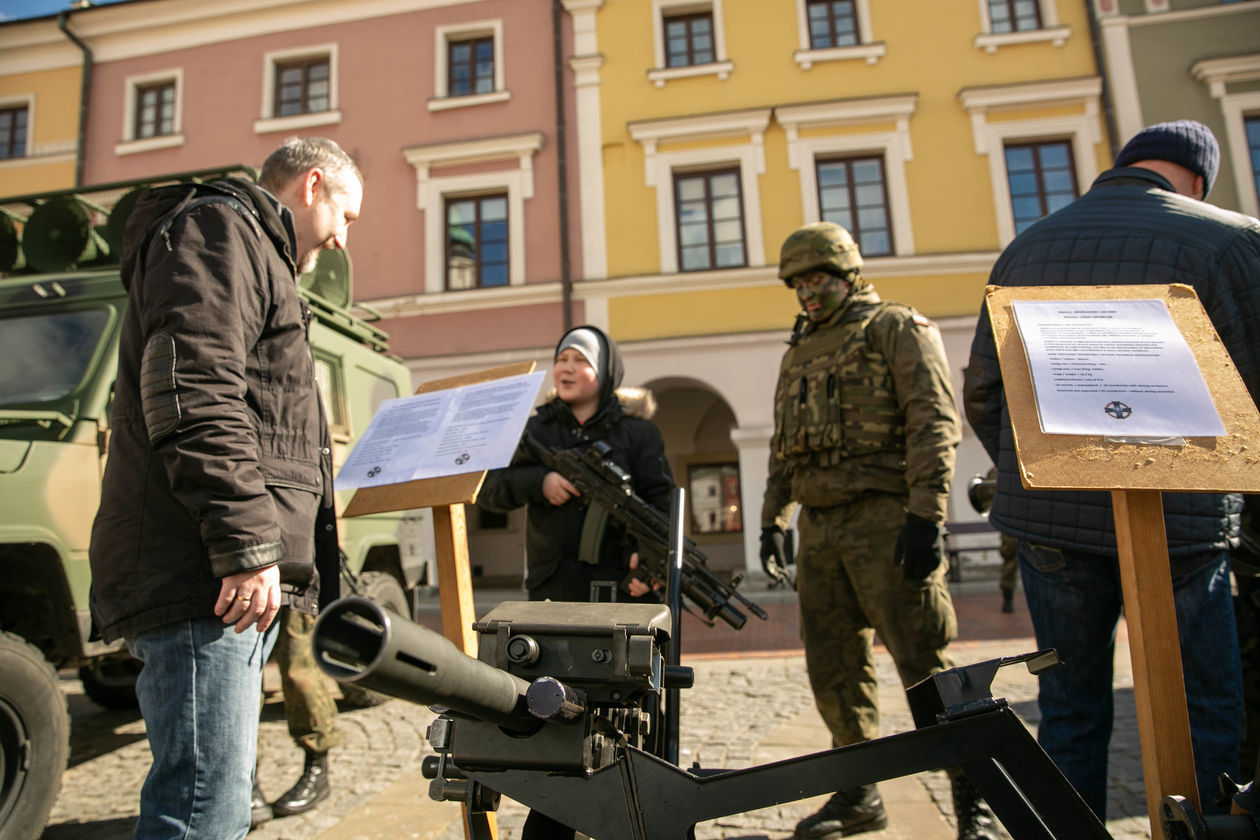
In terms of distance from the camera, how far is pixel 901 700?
427 cm

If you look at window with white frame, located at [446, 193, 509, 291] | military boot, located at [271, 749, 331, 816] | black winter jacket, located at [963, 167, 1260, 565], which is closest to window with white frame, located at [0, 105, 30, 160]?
window with white frame, located at [446, 193, 509, 291]

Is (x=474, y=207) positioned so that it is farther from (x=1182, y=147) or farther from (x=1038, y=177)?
(x=1182, y=147)

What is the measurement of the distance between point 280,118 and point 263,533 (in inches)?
539

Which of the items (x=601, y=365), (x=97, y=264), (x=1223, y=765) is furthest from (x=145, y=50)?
(x=1223, y=765)

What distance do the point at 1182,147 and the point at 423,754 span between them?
367cm

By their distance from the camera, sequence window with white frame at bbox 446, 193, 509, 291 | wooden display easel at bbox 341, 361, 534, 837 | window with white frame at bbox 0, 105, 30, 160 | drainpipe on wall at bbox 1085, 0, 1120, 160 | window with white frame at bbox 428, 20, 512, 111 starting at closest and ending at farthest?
1. wooden display easel at bbox 341, 361, 534, 837
2. drainpipe on wall at bbox 1085, 0, 1120, 160
3. window with white frame at bbox 446, 193, 509, 291
4. window with white frame at bbox 428, 20, 512, 111
5. window with white frame at bbox 0, 105, 30, 160

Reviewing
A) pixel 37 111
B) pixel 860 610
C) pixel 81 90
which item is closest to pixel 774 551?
pixel 860 610

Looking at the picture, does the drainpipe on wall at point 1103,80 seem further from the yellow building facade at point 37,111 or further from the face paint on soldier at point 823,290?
the yellow building facade at point 37,111

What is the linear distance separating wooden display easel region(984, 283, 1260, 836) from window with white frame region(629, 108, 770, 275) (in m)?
10.5

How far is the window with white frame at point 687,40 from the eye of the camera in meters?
12.1

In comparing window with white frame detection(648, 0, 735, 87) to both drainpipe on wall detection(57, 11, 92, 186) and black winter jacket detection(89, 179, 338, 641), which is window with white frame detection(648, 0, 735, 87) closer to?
drainpipe on wall detection(57, 11, 92, 186)

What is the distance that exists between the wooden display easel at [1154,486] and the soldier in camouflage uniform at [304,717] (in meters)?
2.74

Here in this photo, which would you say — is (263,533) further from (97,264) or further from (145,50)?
(145,50)

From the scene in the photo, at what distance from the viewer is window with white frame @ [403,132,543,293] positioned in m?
12.2
